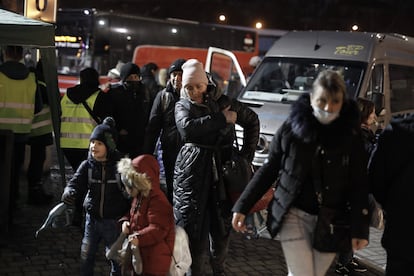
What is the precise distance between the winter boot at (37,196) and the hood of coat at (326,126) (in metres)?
4.64

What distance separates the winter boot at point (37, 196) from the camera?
24.4 ft

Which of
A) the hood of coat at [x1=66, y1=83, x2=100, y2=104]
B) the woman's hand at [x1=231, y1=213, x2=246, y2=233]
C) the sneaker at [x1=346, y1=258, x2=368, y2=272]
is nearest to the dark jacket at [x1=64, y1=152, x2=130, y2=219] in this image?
the woman's hand at [x1=231, y1=213, x2=246, y2=233]

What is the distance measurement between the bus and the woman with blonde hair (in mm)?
13727

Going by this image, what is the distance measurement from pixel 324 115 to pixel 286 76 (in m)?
5.85

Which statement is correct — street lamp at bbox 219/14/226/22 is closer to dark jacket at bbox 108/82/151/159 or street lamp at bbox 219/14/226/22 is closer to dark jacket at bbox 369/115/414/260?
dark jacket at bbox 108/82/151/159

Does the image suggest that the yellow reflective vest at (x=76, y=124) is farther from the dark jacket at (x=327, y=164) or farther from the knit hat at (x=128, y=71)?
the dark jacket at (x=327, y=164)

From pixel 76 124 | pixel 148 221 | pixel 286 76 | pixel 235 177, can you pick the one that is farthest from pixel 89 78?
pixel 286 76

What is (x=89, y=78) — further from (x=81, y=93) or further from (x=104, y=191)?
(x=104, y=191)

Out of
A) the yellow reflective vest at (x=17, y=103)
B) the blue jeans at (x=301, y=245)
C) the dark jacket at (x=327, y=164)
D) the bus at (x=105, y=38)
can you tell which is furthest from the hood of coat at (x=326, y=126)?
the bus at (x=105, y=38)

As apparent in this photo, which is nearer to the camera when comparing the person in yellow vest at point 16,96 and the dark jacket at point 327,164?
the dark jacket at point 327,164

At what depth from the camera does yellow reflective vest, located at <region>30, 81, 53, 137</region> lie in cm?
723

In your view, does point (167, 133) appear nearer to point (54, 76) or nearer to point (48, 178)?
point (54, 76)

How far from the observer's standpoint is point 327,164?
3.52 metres

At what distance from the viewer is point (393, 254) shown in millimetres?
3674
